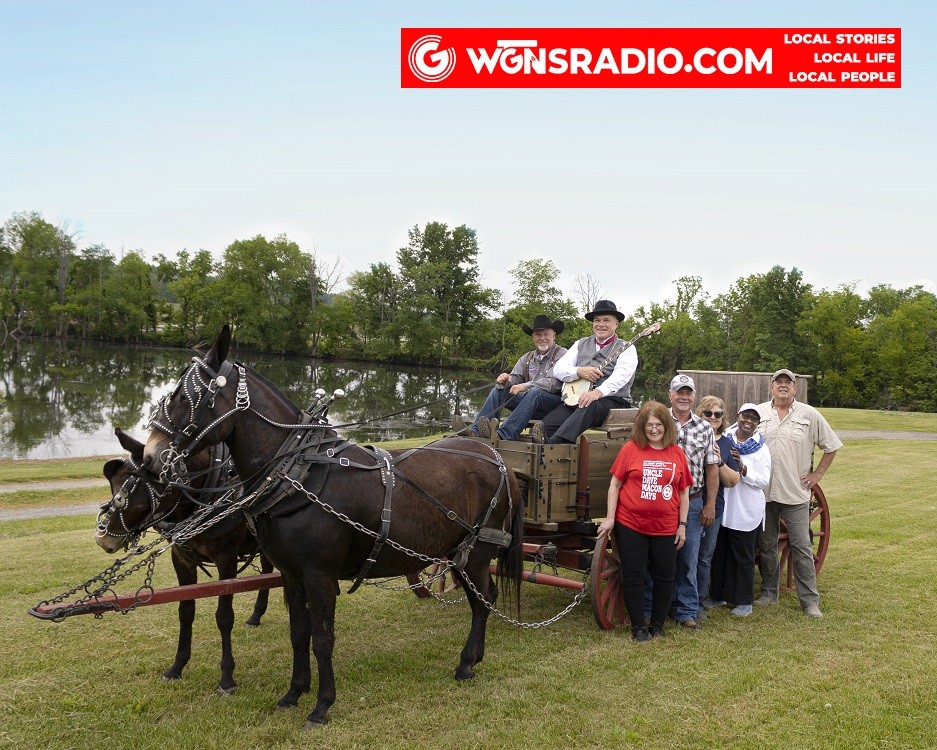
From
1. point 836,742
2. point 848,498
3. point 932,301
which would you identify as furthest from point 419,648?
point 932,301

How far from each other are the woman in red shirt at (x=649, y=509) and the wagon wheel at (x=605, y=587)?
0.13m

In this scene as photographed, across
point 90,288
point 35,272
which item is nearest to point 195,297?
point 90,288

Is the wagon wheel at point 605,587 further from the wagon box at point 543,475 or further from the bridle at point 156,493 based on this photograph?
the bridle at point 156,493

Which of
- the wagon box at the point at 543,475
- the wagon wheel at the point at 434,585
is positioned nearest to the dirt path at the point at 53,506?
the wagon wheel at the point at 434,585

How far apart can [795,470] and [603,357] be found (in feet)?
7.19

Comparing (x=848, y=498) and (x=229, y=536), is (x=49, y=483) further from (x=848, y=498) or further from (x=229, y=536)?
(x=848, y=498)

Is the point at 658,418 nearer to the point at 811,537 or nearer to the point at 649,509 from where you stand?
the point at 649,509

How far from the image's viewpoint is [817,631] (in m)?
6.60

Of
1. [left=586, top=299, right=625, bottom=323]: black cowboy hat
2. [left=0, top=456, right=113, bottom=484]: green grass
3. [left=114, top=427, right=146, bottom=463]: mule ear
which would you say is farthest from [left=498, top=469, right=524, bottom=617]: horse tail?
[left=0, top=456, right=113, bottom=484]: green grass

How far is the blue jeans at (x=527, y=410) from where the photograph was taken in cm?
705

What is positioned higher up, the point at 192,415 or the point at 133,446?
the point at 192,415

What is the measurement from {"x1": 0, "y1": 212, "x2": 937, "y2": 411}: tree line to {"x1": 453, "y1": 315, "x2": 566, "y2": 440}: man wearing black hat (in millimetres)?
54043

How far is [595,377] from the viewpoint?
6844mm

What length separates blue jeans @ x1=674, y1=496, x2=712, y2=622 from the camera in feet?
22.4
